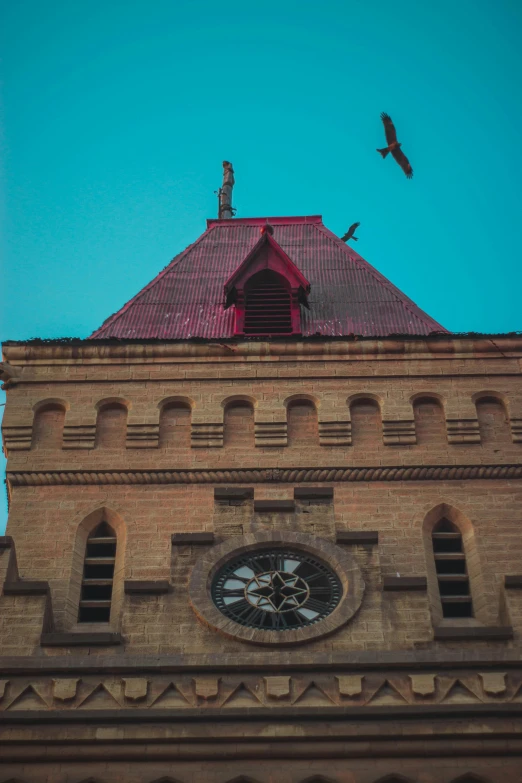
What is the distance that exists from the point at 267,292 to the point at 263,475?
7.65 metres

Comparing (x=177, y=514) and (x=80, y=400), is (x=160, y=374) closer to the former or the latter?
(x=80, y=400)

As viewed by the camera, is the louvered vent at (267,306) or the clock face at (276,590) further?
the louvered vent at (267,306)

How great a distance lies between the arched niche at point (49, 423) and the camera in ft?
112

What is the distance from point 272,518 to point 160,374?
5.69 meters

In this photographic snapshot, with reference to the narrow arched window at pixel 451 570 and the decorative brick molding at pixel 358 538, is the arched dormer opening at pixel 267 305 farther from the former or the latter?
the decorative brick molding at pixel 358 538

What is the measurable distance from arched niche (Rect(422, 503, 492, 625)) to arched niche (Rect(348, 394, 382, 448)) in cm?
222

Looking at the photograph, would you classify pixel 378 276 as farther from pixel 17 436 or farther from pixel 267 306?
pixel 17 436

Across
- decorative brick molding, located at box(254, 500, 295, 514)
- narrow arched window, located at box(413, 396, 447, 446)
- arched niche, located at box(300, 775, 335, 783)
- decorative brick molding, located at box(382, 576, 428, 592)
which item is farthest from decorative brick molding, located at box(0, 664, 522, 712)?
narrow arched window, located at box(413, 396, 447, 446)

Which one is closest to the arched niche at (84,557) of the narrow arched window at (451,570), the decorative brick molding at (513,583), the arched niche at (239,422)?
the arched niche at (239,422)

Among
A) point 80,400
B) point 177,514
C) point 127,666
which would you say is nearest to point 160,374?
point 80,400

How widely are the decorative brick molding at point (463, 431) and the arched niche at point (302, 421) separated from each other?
2.59 m

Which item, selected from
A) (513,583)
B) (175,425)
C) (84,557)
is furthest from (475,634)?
(175,425)

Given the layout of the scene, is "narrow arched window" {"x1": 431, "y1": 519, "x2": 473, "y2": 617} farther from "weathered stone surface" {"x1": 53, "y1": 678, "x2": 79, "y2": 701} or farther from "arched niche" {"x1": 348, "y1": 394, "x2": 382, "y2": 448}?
"weathered stone surface" {"x1": 53, "y1": 678, "x2": 79, "y2": 701}

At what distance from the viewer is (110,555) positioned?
32062mm
